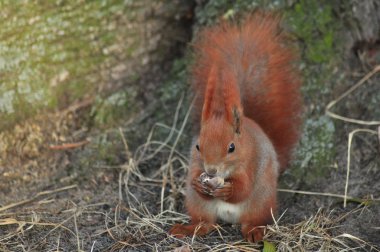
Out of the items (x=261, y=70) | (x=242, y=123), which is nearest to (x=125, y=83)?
(x=261, y=70)

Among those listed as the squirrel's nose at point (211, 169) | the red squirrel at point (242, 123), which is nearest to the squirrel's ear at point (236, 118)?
the red squirrel at point (242, 123)

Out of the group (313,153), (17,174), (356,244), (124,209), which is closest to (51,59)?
(17,174)

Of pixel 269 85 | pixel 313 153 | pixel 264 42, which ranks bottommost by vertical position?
pixel 313 153

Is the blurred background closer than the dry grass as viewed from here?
No

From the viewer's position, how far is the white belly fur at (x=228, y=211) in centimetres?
202

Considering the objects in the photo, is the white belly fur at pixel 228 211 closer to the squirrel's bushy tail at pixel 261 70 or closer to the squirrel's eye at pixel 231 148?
the squirrel's eye at pixel 231 148

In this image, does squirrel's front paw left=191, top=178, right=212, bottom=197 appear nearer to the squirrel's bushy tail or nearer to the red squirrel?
the red squirrel

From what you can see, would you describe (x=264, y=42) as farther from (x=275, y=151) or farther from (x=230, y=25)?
(x=275, y=151)

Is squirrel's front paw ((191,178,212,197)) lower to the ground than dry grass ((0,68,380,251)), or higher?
higher

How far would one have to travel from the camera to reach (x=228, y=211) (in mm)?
2039

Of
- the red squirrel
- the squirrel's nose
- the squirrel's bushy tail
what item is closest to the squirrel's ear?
the red squirrel

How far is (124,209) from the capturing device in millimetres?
2182

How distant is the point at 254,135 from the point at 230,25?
457 mm

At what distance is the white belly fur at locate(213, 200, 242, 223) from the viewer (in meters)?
2.02
